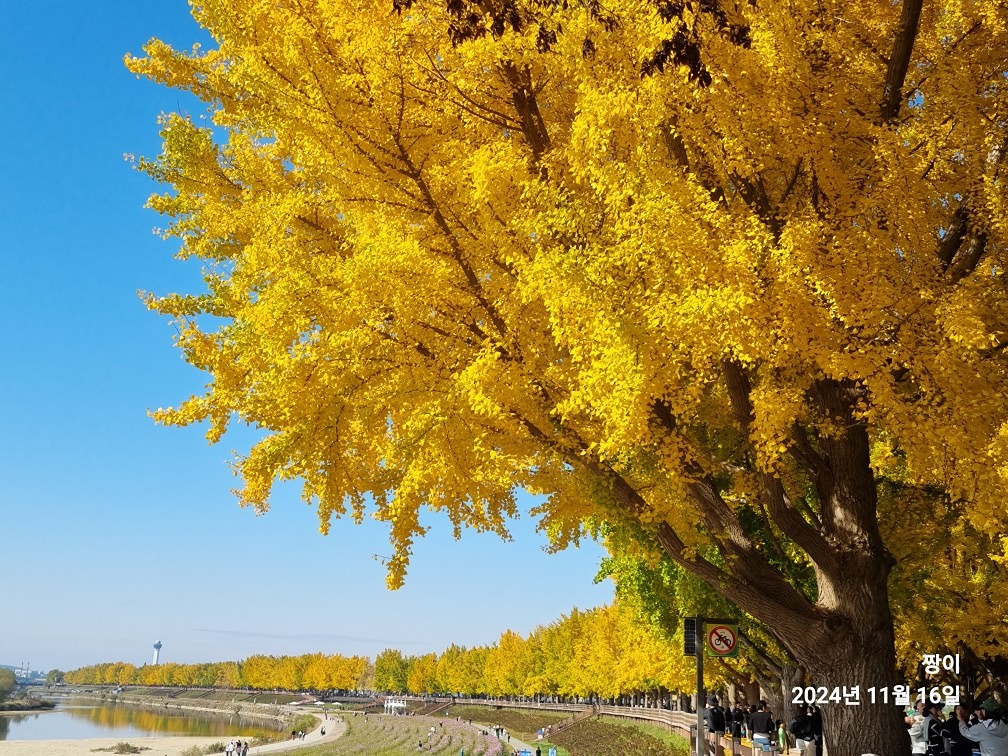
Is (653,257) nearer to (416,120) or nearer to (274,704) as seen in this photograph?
(416,120)

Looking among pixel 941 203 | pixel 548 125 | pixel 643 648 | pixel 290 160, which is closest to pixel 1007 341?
pixel 941 203

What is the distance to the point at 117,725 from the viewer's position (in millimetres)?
119438

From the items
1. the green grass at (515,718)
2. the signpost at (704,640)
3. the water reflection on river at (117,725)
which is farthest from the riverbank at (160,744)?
the signpost at (704,640)

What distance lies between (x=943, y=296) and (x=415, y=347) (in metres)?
4.50

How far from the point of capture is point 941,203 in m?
9.06

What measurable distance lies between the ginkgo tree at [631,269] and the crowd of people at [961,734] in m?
3.11

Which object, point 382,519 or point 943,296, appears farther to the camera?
point 382,519

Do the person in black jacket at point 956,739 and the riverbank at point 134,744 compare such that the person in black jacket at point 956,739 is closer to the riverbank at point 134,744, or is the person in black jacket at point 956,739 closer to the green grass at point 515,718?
the green grass at point 515,718

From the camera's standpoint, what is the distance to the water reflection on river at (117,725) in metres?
99.0

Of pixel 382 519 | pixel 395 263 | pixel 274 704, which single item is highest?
pixel 395 263

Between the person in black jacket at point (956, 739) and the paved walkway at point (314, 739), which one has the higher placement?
the person in black jacket at point (956, 739)

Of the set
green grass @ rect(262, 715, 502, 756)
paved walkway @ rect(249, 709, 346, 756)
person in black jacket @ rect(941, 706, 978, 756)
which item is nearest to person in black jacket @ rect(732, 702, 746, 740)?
person in black jacket @ rect(941, 706, 978, 756)

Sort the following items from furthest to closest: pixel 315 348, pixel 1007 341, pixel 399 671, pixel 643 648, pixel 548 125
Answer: pixel 399 671, pixel 643 648, pixel 548 125, pixel 1007 341, pixel 315 348

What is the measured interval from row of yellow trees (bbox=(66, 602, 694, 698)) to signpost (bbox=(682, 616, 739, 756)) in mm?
10091
